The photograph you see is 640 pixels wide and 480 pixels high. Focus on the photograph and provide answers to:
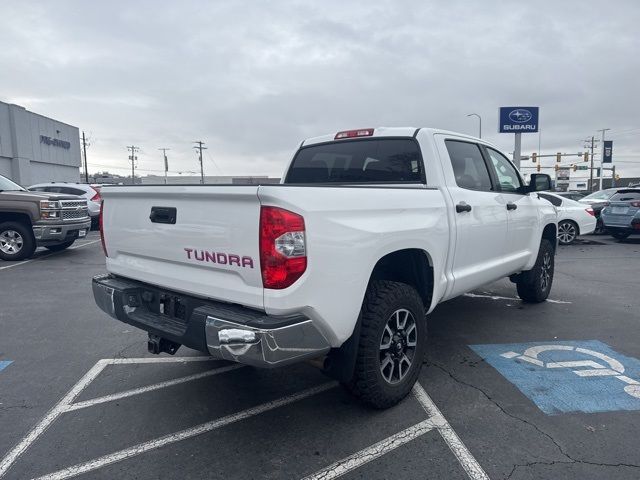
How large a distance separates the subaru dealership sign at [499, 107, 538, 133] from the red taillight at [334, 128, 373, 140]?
758 inches

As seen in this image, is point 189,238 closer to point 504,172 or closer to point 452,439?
point 452,439

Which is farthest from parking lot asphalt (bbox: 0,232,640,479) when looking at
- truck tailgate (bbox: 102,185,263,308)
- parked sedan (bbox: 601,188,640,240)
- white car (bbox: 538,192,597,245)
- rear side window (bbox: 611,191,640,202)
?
rear side window (bbox: 611,191,640,202)

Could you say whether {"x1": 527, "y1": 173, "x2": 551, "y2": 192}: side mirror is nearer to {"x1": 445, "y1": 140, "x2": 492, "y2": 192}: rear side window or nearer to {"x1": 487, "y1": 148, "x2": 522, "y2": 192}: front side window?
{"x1": 487, "y1": 148, "x2": 522, "y2": 192}: front side window

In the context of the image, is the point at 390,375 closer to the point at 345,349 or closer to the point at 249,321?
the point at 345,349

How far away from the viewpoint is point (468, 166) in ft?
14.4

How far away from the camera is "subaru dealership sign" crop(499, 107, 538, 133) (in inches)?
835

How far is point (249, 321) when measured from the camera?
8.09 ft

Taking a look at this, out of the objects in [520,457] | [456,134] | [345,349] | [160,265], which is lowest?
[520,457]

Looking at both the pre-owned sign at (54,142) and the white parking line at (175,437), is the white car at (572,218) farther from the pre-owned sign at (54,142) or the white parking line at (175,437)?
the pre-owned sign at (54,142)

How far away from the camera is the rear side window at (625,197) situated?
41.8 ft

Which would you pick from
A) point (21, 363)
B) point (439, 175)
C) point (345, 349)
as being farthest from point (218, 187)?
point (21, 363)

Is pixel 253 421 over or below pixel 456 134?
below

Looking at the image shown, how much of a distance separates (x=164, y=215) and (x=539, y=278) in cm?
486

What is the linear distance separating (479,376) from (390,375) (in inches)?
40.5
